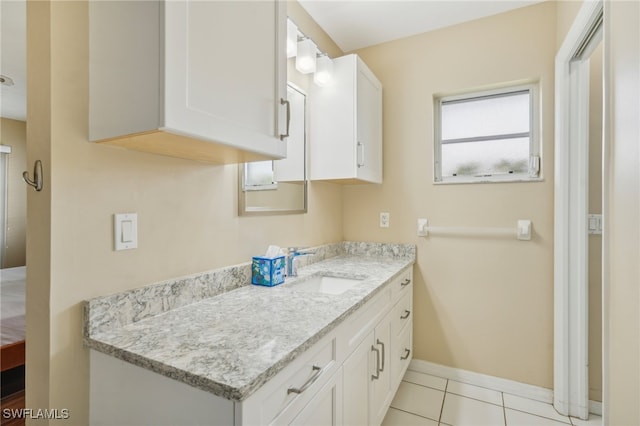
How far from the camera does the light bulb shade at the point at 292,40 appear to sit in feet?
5.56

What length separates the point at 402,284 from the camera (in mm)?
1956

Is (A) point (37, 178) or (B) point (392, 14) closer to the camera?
(A) point (37, 178)

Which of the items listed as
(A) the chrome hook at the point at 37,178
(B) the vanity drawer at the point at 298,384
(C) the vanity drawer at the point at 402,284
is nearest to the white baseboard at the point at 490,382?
(C) the vanity drawer at the point at 402,284

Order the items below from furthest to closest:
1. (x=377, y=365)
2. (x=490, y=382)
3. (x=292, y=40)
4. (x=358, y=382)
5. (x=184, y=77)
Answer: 1. (x=490, y=382)
2. (x=292, y=40)
3. (x=377, y=365)
4. (x=358, y=382)
5. (x=184, y=77)

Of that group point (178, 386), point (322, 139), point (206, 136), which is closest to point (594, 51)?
point (322, 139)

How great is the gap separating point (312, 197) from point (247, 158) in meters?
0.94

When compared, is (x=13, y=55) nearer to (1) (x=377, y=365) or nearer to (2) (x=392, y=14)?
(2) (x=392, y=14)

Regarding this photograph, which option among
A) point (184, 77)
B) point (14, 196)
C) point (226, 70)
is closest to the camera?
point (184, 77)

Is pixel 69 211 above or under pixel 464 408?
above

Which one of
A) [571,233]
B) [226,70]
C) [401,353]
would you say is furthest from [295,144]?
[571,233]

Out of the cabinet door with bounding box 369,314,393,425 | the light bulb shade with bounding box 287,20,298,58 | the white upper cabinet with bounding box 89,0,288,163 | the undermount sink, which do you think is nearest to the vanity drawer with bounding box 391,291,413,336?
the cabinet door with bounding box 369,314,393,425

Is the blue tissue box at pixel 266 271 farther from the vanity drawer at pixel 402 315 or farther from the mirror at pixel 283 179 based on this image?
the vanity drawer at pixel 402 315

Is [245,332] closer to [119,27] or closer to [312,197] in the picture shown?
[119,27]

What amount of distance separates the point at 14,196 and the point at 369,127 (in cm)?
484
